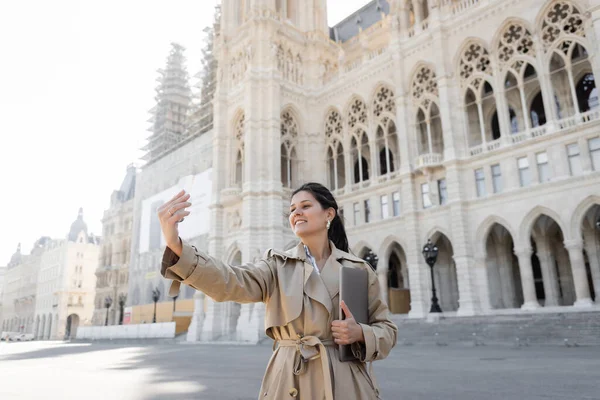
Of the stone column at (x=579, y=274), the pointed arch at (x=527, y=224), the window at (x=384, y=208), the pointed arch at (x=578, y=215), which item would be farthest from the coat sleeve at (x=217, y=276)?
the window at (x=384, y=208)

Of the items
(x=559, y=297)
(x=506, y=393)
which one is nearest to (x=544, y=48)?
(x=559, y=297)

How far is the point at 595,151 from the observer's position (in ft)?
64.2

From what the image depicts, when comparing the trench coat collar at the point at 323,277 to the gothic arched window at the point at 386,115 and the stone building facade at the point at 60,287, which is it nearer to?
the gothic arched window at the point at 386,115

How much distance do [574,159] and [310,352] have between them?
22195mm

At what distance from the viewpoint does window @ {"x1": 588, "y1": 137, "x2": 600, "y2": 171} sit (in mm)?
19438

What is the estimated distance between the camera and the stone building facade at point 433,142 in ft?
68.8

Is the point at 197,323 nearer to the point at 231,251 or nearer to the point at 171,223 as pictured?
the point at 231,251

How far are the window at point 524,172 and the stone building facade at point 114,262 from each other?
142ft

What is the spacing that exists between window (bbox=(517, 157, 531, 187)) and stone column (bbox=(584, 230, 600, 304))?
12.3ft

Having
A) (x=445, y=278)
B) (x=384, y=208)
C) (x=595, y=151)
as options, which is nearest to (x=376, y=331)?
(x=595, y=151)

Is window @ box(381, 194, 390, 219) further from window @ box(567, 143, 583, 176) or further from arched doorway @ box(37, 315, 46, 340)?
arched doorway @ box(37, 315, 46, 340)

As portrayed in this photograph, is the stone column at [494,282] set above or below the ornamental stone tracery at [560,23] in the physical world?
below

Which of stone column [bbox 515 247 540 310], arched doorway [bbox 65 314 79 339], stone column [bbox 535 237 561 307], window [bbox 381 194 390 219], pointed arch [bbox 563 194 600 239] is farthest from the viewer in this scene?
arched doorway [bbox 65 314 79 339]

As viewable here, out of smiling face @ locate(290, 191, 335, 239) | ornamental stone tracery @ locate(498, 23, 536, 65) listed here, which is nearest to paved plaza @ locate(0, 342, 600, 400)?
smiling face @ locate(290, 191, 335, 239)
